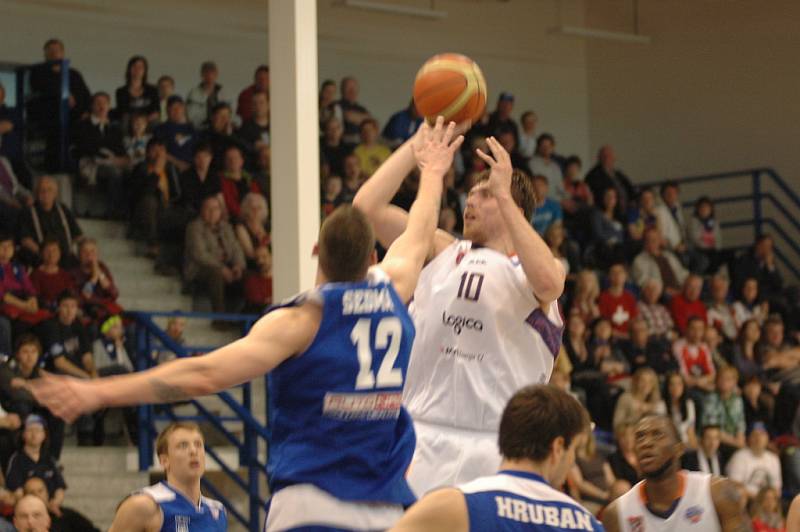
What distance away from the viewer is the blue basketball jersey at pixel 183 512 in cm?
732

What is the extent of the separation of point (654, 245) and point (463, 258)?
1052 centimetres

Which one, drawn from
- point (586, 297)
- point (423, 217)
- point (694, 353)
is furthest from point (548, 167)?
point (423, 217)

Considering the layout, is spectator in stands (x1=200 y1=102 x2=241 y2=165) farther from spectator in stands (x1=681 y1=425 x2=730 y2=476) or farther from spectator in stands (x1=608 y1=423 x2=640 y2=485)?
spectator in stands (x1=681 y1=425 x2=730 y2=476)

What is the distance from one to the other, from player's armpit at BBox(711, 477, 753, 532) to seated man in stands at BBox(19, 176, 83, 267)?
688 cm

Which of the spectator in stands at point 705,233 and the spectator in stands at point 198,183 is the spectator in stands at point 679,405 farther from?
the spectator in stands at point 198,183

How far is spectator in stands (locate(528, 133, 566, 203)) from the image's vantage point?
16.3m

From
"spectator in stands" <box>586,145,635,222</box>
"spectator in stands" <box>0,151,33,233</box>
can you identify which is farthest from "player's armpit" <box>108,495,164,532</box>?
"spectator in stands" <box>586,145,635,222</box>

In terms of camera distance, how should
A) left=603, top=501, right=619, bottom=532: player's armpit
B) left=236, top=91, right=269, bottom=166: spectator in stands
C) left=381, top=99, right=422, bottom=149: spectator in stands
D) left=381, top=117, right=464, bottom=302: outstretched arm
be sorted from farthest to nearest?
left=381, top=99, right=422, bottom=149: spectator in stands, left=236, top=91, right=269, bottom=166: spectator in stands, left=603, top=501, right=619, bottom=532: player's armpit, left=381, top=117, right=464, bottom=302: outstretched arm

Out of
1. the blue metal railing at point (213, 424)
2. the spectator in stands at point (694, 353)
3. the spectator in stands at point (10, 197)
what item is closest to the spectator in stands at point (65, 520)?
the blue metal railing at point (213, 424)

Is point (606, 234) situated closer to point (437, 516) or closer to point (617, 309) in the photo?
point (617, 309)

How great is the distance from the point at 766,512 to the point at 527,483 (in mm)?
9076

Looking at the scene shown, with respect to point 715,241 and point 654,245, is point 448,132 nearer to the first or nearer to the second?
point 654,245

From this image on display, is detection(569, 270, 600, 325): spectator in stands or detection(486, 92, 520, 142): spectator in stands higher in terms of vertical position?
detection(486, 92, 520, 142): spectator in stands

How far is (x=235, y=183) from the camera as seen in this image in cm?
1367
